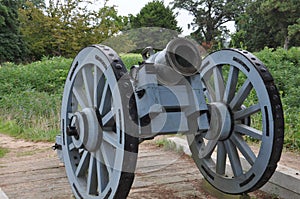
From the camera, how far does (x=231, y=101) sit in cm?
278

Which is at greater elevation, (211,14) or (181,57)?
(211,14)

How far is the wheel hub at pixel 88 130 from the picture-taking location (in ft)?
7.65

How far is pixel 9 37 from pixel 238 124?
23.9m

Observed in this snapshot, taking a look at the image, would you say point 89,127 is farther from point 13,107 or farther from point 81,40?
point 81,40

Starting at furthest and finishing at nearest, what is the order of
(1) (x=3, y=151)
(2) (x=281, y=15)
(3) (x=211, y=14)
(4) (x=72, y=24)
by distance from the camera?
1. (3) (x=211, y=14)
2. (2) (x=281, y=15)
3. (4) (x=72, y=24)
4. (1) (x=3, y=151)

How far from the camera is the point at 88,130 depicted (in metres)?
2.38

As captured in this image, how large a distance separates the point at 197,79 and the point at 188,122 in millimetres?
297

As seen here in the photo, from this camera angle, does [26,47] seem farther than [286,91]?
Yes

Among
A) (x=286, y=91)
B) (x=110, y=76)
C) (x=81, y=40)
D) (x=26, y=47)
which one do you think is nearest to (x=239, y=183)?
(x=110, y=76)

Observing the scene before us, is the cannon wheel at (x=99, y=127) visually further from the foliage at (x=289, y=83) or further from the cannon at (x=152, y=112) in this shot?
the foliage at (x=289, y=83)

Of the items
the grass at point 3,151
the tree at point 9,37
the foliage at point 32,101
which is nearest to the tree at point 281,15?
the tree at point 9,37

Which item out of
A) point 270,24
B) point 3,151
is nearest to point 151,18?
point 3,151

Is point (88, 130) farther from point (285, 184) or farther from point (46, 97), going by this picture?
point (46, 97)

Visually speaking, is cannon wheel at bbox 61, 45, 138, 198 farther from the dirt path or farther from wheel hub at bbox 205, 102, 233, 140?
wheel hub at bbox 205, 102, 233, 140
